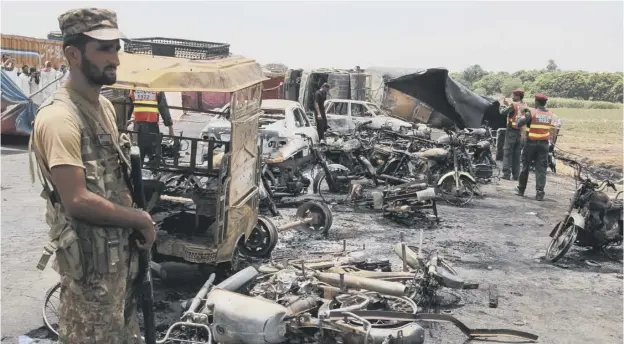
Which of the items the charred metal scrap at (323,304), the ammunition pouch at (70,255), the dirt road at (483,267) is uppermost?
the ammunition pouch at (70,255)

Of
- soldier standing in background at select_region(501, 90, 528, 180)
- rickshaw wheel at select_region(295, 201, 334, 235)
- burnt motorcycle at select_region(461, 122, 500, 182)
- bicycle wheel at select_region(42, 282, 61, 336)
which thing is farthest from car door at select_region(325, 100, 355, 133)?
bicycle wheel at select_region(42, 282, 61, 336)

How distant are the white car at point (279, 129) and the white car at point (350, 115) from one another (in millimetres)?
5702


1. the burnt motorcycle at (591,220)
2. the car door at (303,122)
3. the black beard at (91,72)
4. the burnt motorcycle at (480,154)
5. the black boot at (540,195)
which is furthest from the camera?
the burnt motorcycle at (480,154)

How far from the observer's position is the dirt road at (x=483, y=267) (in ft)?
19.0

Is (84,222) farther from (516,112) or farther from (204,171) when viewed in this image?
(516,112)

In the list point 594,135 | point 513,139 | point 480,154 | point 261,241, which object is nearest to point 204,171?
point 261,241

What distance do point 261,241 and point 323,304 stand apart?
223 centimetres

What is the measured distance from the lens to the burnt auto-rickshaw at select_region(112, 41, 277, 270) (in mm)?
5352

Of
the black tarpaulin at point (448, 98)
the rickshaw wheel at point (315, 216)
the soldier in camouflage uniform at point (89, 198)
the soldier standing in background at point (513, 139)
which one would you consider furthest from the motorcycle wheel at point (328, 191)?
the black tarpaulin at point (448, 98)

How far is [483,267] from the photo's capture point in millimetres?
7695

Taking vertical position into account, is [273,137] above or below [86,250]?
below

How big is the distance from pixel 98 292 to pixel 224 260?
3.20 meters

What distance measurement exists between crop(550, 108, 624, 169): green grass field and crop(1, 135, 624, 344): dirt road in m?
10.1

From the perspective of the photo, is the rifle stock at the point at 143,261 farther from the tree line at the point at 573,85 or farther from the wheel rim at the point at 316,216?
the tree line at the point at 573,85
